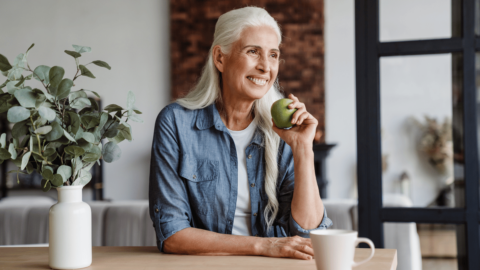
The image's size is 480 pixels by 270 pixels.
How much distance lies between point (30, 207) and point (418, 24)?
2.24m

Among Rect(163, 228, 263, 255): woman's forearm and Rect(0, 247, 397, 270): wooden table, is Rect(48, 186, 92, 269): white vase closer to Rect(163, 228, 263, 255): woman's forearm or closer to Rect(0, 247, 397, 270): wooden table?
Rect(0, 247, 397, 270): wooden table

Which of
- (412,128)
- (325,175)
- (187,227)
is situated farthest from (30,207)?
(325,175)

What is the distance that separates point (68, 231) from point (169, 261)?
22cm

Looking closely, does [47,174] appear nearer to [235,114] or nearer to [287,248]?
[287,248]

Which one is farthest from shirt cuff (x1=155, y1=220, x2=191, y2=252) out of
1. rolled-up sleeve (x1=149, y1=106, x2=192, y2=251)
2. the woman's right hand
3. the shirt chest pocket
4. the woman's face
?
the woman's face

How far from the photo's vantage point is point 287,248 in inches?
39.5

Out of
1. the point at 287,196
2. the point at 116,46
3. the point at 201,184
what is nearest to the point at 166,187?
the point at 201,184

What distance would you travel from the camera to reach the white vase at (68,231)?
881 mm

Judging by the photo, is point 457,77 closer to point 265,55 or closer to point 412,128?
point 412,128

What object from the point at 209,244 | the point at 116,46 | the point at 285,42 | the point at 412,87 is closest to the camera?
the point at 209,244

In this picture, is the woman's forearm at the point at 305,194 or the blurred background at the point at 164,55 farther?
the blurred background at the point at 164,55

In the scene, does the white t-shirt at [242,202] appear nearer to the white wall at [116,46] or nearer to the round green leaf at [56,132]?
the round green leaf at [56,132]

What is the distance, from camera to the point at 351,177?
5.09 m

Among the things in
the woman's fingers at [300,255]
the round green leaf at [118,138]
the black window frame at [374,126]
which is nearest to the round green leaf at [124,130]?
the round green leaf at [118,138]
